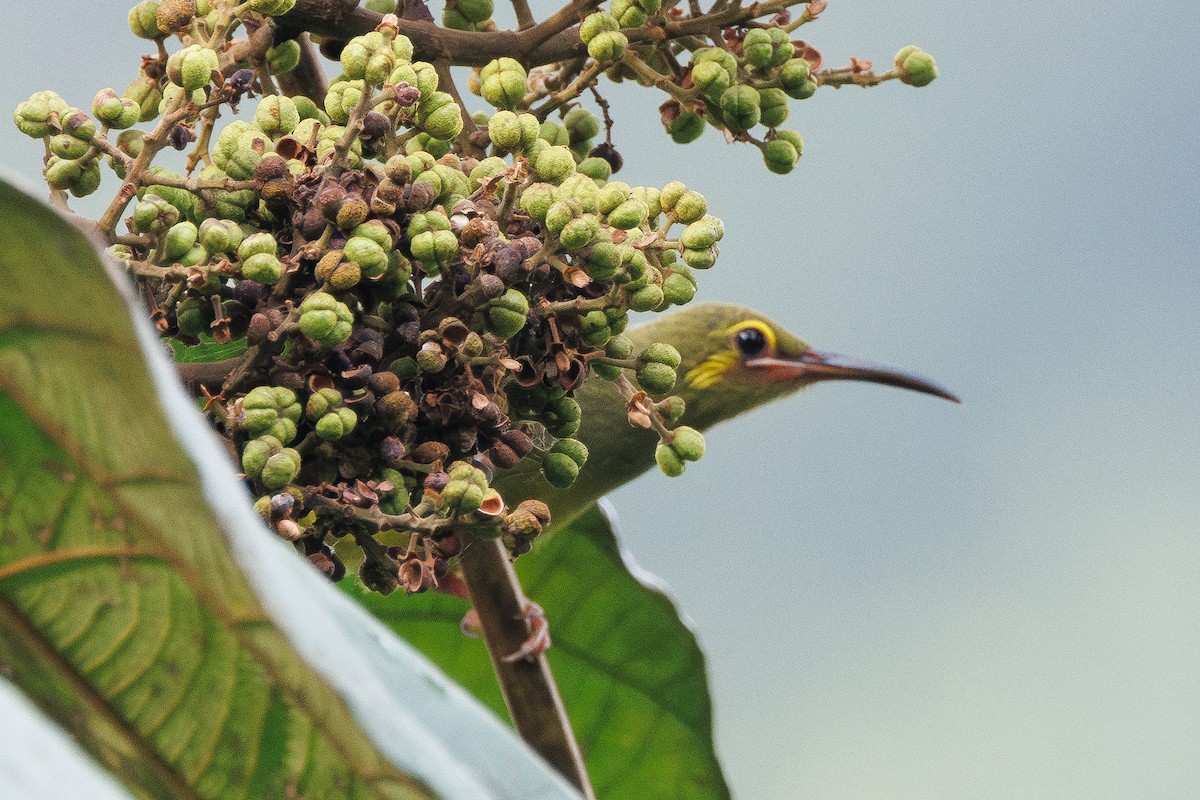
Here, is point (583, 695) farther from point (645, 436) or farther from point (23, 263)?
point (23, 263)

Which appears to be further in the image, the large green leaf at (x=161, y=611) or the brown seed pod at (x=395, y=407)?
the brown seed pod at (x=395, y=407)

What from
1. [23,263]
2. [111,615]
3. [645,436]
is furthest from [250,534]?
[645,436]

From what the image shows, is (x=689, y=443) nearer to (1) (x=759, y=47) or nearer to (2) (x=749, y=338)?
(1) (x=759, y=47)

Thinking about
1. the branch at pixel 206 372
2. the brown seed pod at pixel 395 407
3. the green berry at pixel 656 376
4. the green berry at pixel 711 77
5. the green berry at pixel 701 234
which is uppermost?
the green berry at pixel 711 77

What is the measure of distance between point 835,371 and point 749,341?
18 centimetres

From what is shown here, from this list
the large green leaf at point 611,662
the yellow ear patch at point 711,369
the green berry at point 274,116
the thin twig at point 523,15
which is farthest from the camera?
the yellow ear patch at point 711,369

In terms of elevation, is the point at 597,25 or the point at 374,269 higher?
the point at 597,25

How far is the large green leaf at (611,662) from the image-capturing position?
230 cm

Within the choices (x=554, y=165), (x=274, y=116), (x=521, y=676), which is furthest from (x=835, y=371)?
(x=274, y=116)

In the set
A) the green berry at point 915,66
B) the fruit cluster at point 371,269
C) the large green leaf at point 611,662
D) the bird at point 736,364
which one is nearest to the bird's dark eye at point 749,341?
the bird at point 736,364

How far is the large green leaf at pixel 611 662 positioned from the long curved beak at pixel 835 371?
22.7 inches

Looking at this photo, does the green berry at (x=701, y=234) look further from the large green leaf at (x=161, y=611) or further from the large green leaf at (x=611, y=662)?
the large green leaf at (x=611, y=662)

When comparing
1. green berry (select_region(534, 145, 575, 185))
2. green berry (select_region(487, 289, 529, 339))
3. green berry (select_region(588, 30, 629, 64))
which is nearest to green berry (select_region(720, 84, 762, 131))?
green berry (select_region(588, 30, 629, 64))

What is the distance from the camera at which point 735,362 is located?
2701 mm
